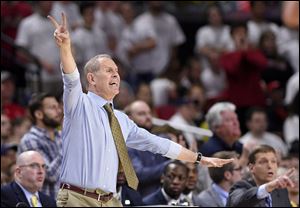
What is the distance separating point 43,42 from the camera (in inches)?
584

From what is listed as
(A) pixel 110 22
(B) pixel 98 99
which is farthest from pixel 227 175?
(A) pixel 110 22

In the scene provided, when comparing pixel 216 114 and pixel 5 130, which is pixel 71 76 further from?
pixel 5 130

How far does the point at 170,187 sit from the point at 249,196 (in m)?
1.35

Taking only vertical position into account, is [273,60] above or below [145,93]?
above

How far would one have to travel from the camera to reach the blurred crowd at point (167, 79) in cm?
1070

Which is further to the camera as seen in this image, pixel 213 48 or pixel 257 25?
pixel 213 48

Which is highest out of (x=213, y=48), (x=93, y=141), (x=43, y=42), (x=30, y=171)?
(x=213, y=48)

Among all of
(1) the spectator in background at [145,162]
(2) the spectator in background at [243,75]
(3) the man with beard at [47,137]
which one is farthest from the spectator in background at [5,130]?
(2) the spectator in background at [243,75]

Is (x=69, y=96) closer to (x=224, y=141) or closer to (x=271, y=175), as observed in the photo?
(x=271, y=175)

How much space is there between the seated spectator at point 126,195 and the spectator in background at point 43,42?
188 inches

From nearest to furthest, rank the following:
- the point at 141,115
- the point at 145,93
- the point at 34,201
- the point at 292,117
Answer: the point at 34,201
the point at 141,115
the point at 292,117
the point at 145,93

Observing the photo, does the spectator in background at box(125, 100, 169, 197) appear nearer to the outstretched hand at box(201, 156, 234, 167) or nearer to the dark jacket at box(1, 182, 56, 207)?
the dark jacket at box(1, 182, 56, 207)

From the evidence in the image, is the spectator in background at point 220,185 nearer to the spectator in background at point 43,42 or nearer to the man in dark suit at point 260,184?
the man in dark suit at point 260,184

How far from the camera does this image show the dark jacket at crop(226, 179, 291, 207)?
885 centimetres
